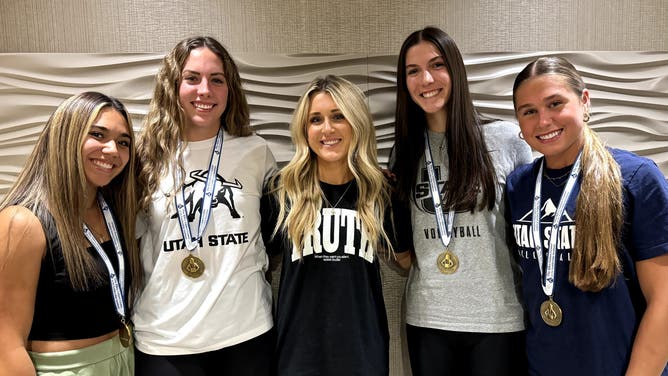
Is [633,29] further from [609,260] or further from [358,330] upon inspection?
[358,330]

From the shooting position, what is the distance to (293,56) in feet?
8.68

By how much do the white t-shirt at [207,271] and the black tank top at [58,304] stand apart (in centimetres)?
27

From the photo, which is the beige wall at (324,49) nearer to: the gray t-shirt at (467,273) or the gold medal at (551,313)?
the gray t-shirt at (467,273)

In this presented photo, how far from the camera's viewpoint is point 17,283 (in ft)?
5.44

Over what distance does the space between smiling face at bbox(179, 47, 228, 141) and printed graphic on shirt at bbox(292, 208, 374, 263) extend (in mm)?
683

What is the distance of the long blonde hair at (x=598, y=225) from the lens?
1.77 meters

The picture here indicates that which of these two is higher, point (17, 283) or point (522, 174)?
point (522, 174)

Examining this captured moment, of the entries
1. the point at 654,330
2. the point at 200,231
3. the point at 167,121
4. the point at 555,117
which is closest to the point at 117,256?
the point at 200,231

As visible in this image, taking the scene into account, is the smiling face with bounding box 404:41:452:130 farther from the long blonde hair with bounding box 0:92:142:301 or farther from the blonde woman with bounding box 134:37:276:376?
the long blonde hair with bounding box 0:92:142:301

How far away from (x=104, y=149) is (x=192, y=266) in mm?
594

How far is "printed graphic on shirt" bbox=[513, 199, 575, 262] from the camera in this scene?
188 centimetres

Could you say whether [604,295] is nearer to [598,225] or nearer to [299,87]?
[598,225]

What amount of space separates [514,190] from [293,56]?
1.34m

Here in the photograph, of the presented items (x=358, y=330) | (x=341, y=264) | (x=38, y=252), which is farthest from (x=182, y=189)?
(x=358, y=330)
